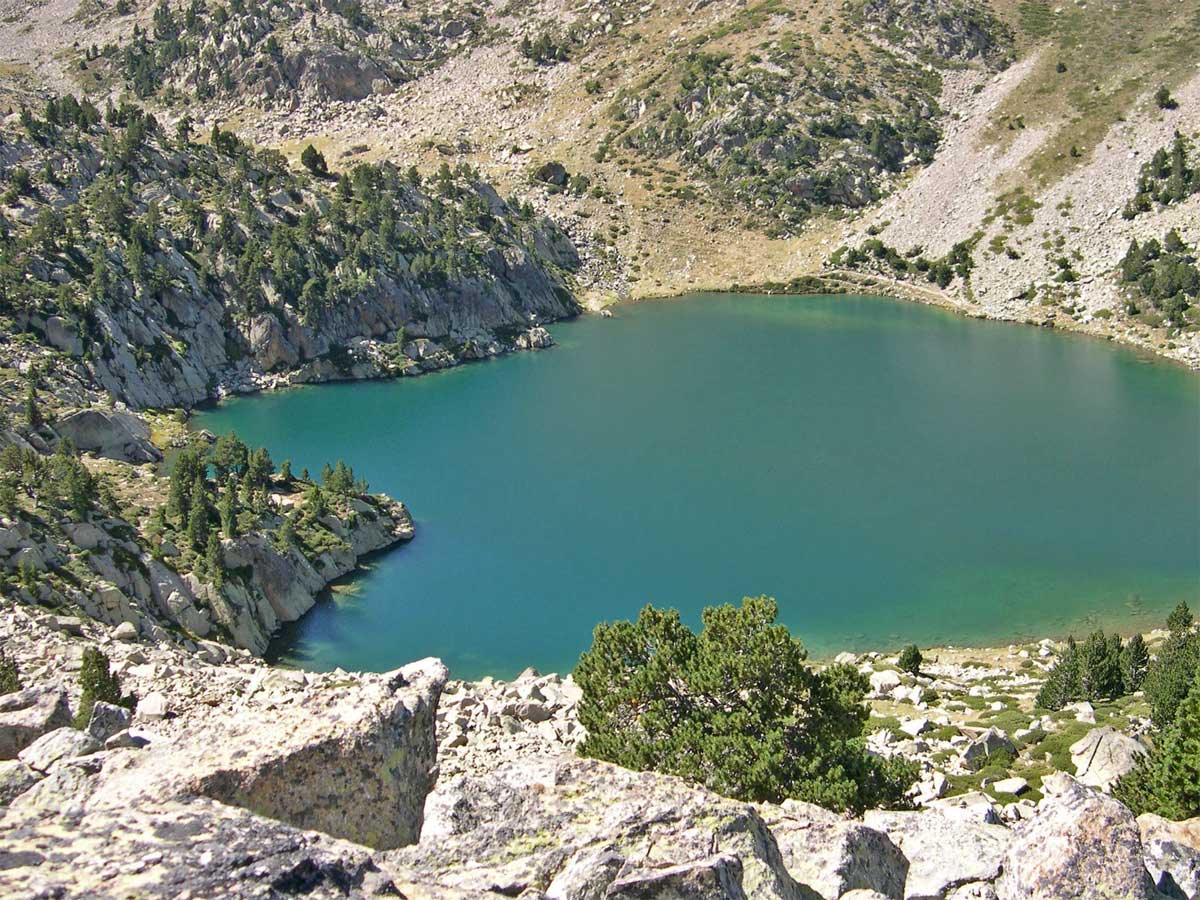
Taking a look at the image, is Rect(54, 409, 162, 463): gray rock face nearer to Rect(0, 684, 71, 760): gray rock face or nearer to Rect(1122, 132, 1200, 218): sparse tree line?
Rect(0, 684, 71, 760): gray rock face

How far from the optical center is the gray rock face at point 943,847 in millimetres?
16234

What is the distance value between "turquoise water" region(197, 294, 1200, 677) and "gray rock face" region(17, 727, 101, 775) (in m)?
31.8

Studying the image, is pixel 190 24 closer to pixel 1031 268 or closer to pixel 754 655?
pixel 1031 268

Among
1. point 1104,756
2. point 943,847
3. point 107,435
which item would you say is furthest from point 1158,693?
point 107,435

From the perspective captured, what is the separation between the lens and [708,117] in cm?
15550

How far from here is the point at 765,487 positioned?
70.2 m

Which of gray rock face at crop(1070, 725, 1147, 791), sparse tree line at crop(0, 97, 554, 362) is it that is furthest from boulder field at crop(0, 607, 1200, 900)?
sparse tree line at crop(0, 97, 554, 362)

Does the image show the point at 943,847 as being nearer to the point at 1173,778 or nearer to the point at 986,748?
the point at 1173,778

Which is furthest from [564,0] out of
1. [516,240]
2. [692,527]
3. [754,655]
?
[754,655]

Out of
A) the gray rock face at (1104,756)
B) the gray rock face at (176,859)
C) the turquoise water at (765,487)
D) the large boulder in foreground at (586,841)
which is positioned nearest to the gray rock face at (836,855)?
the large boulder in foreground at (586,841)

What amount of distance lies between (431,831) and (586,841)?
230 cm

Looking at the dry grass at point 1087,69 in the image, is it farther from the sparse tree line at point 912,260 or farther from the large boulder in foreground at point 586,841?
the large boulder in foreground at point 586,841

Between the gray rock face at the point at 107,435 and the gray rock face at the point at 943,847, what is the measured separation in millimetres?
56493

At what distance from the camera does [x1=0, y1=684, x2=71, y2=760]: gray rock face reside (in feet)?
61.6
